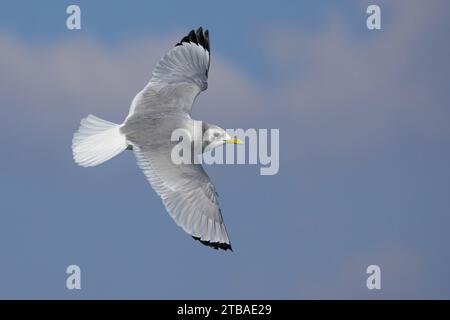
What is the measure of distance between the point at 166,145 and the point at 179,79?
0.90m

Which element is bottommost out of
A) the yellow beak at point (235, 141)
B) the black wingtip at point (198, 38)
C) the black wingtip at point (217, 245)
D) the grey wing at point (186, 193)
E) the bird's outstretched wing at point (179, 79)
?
the black wingtip at point (217, 245)

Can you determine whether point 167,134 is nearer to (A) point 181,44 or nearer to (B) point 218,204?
(B) point 218,204

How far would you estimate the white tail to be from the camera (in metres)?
6.41

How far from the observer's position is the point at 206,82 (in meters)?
7.25

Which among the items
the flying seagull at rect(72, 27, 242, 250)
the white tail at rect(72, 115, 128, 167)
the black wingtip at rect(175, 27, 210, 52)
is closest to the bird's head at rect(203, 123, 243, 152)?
the flying seagull at rect(72, 27, 242, 250)

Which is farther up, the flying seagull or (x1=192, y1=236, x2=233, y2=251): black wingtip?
the flying seagull

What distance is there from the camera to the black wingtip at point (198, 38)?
7477mm

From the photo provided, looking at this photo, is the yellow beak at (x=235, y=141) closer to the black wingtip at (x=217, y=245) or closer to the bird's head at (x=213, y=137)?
the bird's head at (x=213, y=137)

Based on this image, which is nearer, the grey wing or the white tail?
the grey wing

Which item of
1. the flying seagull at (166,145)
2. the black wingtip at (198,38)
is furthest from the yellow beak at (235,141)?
the black wingtip at (198,38)

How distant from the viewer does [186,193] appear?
20.5 ft

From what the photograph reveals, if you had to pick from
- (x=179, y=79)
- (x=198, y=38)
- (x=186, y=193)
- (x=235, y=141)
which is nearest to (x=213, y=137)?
(x=235, y=141)

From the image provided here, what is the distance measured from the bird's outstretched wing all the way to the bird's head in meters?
Answer: 0.28

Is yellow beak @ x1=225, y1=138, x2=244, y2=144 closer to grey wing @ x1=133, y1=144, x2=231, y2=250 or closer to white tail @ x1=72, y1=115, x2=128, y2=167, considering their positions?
grey wing @ x1=133, y1=144, x2=231, y2=250
